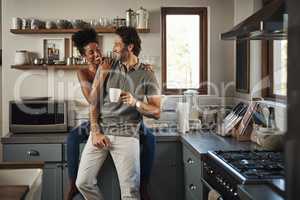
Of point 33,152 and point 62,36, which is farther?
point 62,36

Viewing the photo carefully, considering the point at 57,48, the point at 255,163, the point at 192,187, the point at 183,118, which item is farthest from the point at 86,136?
the point at 255,163

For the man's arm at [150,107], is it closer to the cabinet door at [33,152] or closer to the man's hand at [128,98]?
the man's hand at [128,98]

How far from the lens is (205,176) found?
8.37 ft

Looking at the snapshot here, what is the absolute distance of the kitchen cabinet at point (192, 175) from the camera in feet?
8.92

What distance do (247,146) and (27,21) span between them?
2.21 m

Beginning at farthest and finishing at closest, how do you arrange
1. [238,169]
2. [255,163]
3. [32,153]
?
[32,153] → [255,163] → [238,169]

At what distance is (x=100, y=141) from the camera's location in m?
2.78

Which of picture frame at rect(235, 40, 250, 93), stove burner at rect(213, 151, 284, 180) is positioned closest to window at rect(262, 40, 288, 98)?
picture frame at rect(235, 40, 250, 93)

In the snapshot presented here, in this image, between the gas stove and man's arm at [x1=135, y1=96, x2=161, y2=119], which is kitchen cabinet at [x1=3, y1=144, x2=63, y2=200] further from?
the gas stove

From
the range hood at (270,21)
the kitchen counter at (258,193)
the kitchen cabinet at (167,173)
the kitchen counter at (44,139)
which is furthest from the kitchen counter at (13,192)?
the kitchen cabinet at (167,173)

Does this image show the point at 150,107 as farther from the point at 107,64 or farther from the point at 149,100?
the point at 107,64

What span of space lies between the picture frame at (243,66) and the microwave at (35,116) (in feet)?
5.07

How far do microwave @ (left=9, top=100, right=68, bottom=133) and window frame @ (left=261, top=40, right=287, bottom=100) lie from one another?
1.65 meters

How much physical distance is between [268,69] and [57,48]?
1.87 m
